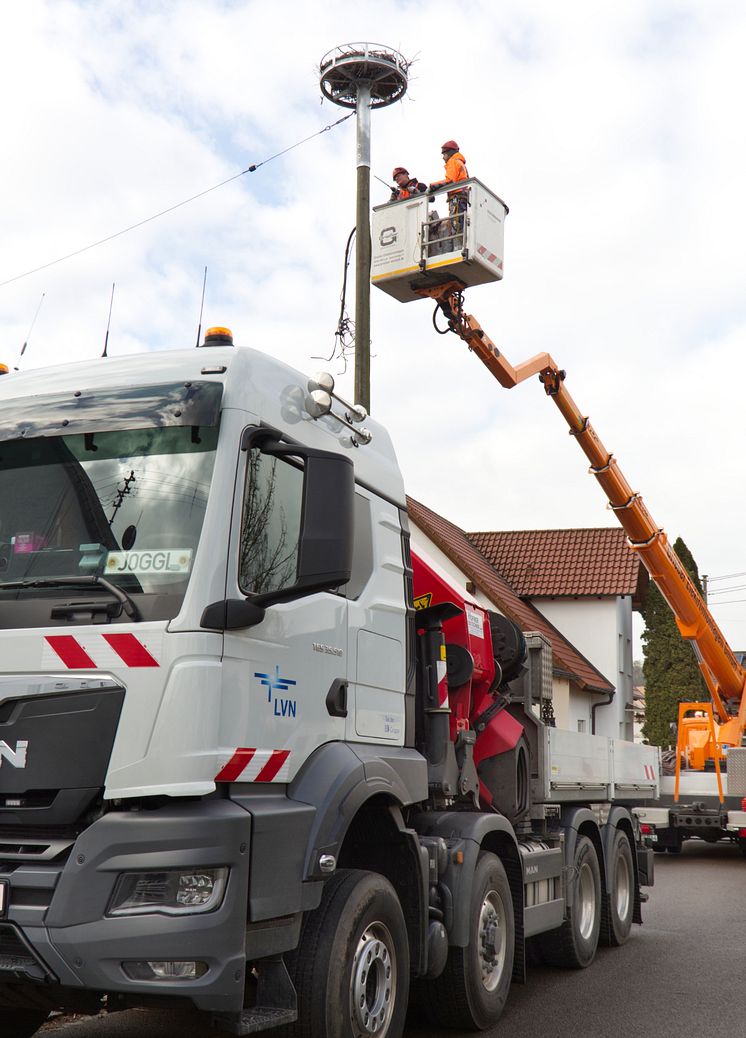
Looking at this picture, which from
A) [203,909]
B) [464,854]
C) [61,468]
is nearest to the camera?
[203,909]

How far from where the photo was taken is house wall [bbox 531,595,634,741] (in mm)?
29500

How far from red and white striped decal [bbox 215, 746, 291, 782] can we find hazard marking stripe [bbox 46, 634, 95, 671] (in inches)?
23.8

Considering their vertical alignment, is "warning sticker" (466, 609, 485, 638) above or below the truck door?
above

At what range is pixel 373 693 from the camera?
5.34 metres

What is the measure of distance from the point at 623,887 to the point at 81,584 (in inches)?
267

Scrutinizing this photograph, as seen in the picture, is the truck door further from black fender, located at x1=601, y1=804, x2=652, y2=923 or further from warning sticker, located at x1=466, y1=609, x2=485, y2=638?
black fender, located at x1=601, y1=804, x2=652, y2=923

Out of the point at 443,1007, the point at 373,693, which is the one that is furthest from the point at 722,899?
the point at 373,693

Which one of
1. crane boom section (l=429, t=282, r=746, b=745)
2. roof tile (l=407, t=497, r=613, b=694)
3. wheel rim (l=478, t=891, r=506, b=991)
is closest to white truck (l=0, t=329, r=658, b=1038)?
wheel rim (l=478, t=891, r=506, b=991)

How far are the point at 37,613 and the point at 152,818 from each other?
2.86 ft

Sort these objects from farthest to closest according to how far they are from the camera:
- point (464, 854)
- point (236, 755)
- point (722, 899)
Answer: point (722, 899), point (464, 854), point (236, 755)

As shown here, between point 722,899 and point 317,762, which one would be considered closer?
point 317,762

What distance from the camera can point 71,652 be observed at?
4.07 metres

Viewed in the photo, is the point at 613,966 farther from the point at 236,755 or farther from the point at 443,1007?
the point at 236,755

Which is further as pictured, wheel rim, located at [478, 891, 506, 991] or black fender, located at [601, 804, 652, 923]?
black fender, located at [601, 804, 652, 923]
